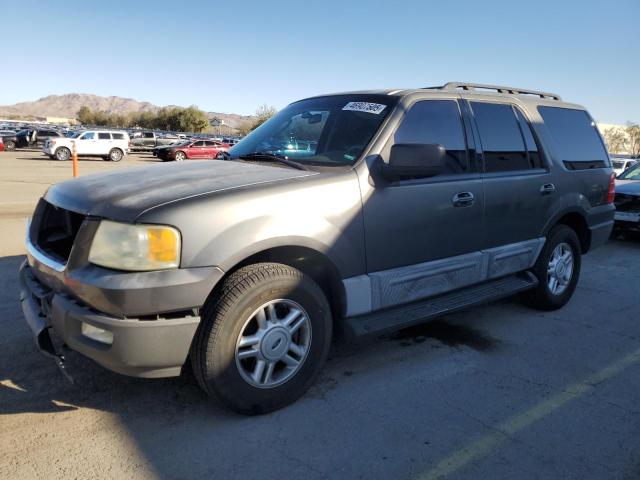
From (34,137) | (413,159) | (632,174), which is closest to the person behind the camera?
(413,159)

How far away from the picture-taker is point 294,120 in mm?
4008

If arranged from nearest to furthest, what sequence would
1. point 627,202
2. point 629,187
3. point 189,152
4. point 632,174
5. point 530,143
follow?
point 530,143, point 627,202, point 629,187, point 632,174, point 189,152

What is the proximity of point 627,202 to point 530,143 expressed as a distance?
18.2ft

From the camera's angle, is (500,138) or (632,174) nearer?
(500,138)

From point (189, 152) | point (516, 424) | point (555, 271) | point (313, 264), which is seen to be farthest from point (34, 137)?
point (516, 424)

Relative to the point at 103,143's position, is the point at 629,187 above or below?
below

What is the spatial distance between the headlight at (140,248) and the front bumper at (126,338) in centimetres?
26

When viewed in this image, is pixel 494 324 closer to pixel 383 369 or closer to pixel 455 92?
pixel 383 369

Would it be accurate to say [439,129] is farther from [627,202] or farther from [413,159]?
[627,202]

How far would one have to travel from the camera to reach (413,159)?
3.11 m

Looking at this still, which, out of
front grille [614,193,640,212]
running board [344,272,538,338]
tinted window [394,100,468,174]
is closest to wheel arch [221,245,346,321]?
running board [344,272,538,338]

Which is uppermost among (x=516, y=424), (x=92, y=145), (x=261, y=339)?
(x=92, y=145)

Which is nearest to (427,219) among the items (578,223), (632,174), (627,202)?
(578,223)

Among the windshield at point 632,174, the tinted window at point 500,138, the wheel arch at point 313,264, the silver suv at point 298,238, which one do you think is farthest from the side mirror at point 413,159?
the windshield at point 632,174
